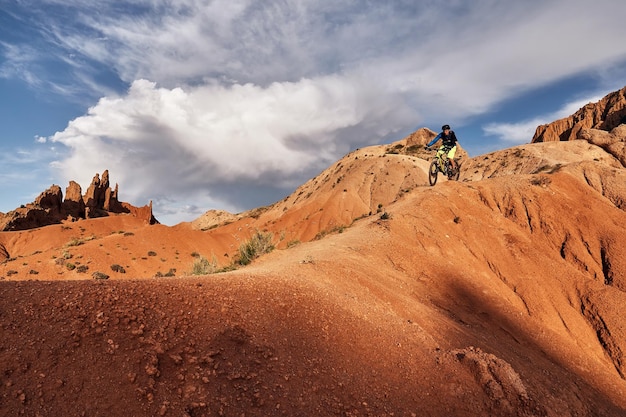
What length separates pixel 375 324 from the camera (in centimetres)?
790

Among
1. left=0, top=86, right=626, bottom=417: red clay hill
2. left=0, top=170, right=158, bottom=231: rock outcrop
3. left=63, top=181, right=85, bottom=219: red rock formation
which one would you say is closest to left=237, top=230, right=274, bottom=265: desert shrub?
left=0, top=86, right=626, bottom=417: red clay hill

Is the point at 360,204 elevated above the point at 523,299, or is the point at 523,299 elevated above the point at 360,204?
the point at 360,204

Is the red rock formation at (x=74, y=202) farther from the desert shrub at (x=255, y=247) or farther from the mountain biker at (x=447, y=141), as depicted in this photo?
the mountain biker at (x=447, y=141)

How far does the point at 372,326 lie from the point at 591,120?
297 ft

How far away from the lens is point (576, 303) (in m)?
17.5

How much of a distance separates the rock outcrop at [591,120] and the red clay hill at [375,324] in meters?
54.2

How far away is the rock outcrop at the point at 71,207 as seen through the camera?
6743 cm

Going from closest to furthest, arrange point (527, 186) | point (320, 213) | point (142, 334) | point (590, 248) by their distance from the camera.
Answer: point (142, 334) < point (590, 248) < point (527, 186) < point (320, 213)

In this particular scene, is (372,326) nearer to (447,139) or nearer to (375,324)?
(375,324)

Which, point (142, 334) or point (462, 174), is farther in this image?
point (462, 174)

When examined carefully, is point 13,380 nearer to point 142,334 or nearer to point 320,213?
point 142,334

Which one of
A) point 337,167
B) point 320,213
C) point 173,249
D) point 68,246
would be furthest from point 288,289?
point 337,167

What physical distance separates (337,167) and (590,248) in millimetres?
57013

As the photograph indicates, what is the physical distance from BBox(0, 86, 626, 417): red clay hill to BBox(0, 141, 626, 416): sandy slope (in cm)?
3
